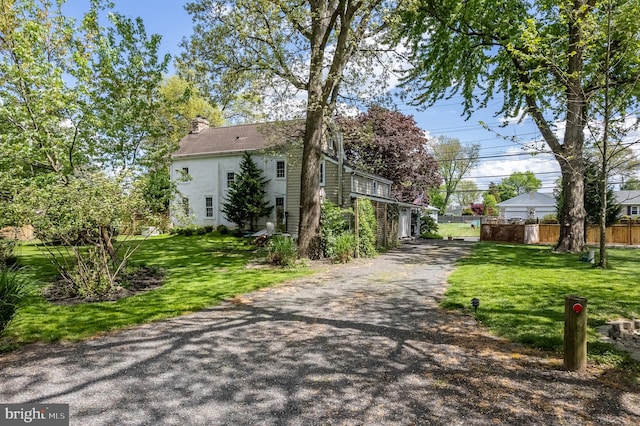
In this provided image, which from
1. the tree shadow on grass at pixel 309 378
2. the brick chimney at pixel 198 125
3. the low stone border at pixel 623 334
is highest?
the brick chimney at pixel 198 125

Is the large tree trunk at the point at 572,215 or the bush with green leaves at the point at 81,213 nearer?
the bush with green leaves at the point at 81,213

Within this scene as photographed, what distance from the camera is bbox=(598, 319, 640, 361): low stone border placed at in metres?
4.73

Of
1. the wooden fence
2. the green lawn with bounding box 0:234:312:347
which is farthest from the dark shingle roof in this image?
the wooden fence

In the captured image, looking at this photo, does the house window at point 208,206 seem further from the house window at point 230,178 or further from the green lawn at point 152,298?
the green lawn at point 152,298

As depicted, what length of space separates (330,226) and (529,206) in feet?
119

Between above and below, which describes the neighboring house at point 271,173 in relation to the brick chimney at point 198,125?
below

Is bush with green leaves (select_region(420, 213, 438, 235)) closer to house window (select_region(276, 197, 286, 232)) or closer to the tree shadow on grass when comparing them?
house window (select_region(276, 197, 286, 232))

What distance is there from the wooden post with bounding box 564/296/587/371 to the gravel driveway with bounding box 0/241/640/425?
5.1 inches

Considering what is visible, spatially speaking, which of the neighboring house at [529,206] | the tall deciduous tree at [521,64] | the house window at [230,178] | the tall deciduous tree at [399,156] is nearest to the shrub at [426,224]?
the tall deciduous tree at [399,156]

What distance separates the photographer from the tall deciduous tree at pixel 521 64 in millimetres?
12438

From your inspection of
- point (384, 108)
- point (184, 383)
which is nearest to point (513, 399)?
point (184, 383)

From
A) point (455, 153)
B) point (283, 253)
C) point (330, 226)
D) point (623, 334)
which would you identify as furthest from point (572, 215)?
point (455, 153)

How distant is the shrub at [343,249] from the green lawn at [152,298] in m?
1.96

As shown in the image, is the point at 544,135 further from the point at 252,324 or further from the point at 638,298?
the point at 252,324
